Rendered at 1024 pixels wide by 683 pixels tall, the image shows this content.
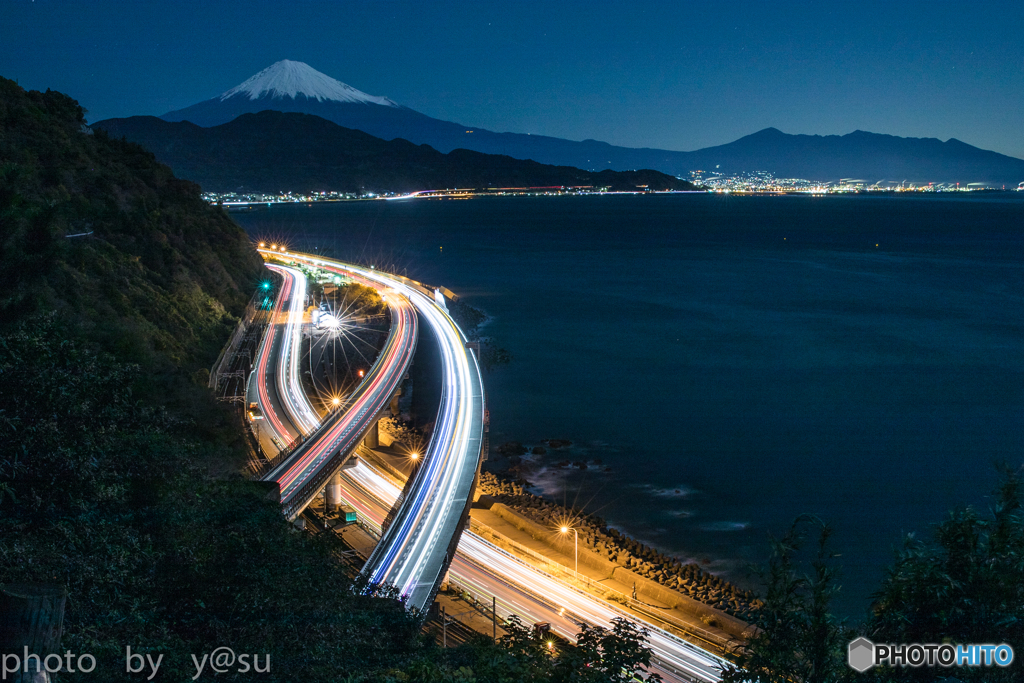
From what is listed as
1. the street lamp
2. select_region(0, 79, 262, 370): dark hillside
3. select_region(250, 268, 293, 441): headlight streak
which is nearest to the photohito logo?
the street lamp

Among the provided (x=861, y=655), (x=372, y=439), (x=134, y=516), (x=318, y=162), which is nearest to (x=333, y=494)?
(x=372, y=439)

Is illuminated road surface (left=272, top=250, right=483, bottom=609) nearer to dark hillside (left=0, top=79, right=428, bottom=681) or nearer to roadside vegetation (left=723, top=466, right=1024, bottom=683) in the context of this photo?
dark hillside (left=0, top=79, right=428, bottom=681)

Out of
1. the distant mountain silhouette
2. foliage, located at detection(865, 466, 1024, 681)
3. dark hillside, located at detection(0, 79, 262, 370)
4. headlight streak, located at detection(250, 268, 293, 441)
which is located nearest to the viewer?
foliage, located at detection(865, 466, 1024, 681)

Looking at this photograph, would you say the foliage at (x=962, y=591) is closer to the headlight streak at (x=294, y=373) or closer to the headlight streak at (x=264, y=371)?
the headlight streak at (x=294, y=373)

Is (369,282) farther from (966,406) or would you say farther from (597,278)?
(966,406)

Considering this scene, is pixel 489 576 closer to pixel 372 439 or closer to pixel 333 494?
pixel 333 494

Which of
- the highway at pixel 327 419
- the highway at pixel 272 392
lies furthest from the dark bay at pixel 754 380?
the highway at pixel 272 392

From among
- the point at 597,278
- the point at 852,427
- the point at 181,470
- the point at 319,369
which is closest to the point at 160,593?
the point at 181,470

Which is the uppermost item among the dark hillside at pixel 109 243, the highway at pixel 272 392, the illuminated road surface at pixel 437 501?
the dark hillside at pixel 109 243
